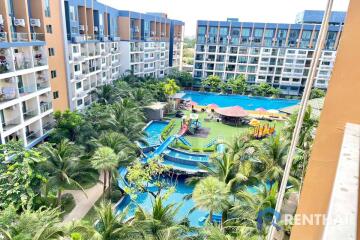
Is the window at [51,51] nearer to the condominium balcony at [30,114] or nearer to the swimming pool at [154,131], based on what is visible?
the condominium balcony at [30,114]

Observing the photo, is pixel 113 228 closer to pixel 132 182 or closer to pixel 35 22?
pixel 132 182

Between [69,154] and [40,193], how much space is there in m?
3.60

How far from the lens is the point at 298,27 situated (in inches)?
2282

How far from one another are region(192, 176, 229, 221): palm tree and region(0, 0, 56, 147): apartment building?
16.4m

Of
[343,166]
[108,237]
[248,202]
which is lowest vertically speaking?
[108,237]

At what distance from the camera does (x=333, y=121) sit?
337 centimetres

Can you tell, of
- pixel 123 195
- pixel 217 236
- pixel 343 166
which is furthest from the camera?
pixel 123 195

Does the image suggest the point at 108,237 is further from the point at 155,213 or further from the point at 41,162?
the point at 41,162

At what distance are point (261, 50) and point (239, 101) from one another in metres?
13.6

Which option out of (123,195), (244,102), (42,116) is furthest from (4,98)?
(244,102)

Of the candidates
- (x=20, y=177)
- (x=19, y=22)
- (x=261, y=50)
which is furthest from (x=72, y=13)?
(x=261, y=50)

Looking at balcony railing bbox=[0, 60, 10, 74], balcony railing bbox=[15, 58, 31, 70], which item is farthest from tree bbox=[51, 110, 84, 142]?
balcony railing bbox=[0, 60, 10, 74]

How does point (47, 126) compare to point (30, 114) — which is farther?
point (47, 126)

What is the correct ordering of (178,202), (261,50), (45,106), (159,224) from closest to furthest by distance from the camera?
1. (159,224)
2. (178,202)
3. (45,106)
4. (261,50)
